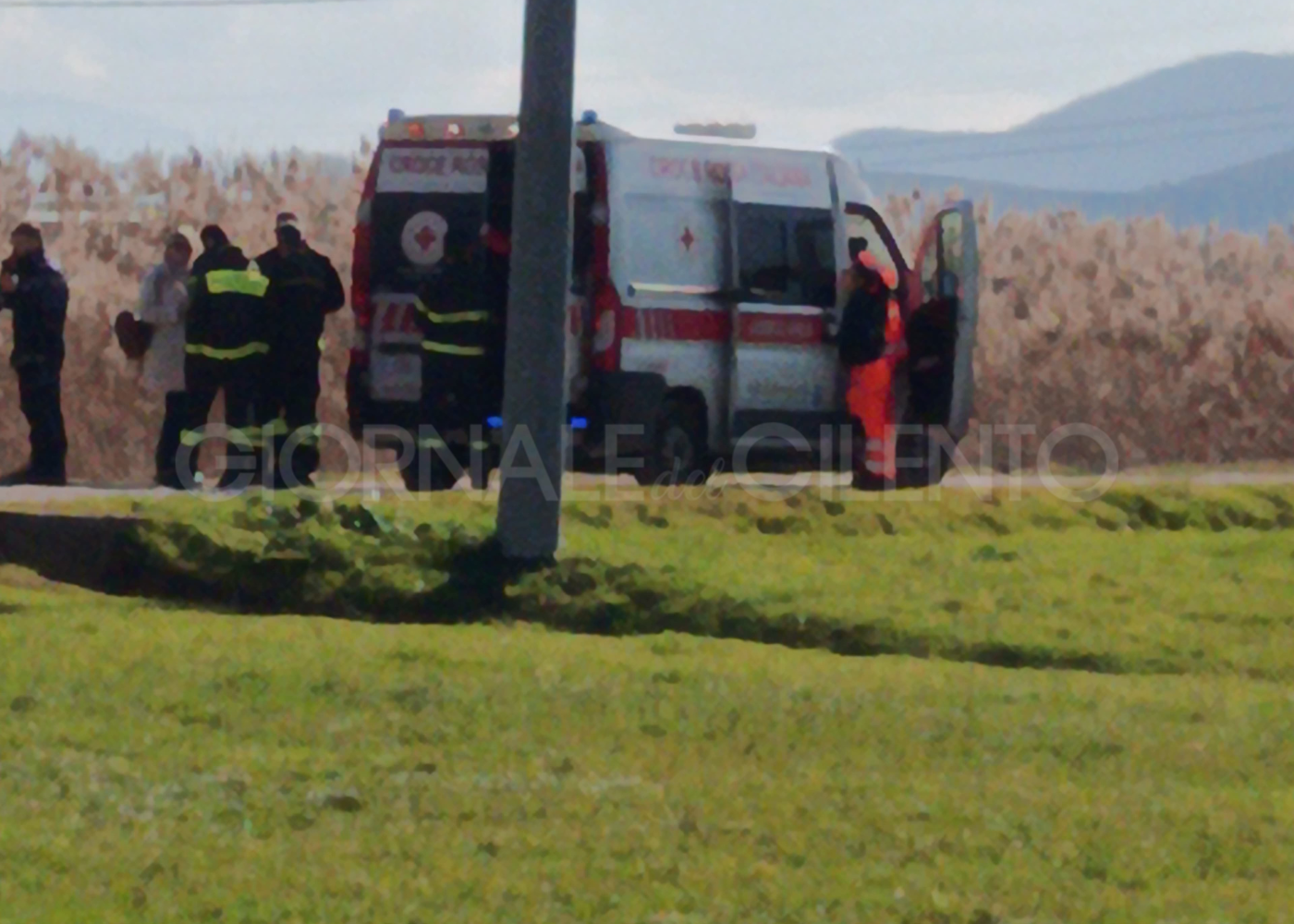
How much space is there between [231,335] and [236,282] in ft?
1.25

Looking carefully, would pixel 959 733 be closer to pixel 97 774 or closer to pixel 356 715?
pixel 356 715

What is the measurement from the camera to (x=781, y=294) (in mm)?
17672

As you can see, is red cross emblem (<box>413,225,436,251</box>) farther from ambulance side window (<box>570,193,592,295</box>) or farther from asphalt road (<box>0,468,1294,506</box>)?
asphalt road (<box>0,468,1294,506</box>)

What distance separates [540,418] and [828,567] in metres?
1.80

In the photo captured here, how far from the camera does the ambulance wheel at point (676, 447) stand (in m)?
17.6

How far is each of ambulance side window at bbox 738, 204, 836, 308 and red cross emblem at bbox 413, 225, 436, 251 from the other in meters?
1.92

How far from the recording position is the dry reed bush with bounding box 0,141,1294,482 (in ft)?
87.3

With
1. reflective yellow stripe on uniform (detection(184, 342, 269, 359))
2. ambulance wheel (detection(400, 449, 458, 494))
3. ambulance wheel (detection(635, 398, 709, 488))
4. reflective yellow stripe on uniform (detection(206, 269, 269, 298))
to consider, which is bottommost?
ambulance wheel (detection(400, 449, 458, 494))

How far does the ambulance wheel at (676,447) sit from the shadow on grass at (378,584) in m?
3.68

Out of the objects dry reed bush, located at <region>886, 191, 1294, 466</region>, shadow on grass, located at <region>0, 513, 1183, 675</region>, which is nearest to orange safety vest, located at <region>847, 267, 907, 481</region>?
shadow on grass, located at <region>0, 513, 1183, 675</region>

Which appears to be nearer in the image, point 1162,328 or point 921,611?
point 921,611

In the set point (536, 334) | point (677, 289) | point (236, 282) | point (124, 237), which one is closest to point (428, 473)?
point (236, 282)

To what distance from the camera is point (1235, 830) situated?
7.98m

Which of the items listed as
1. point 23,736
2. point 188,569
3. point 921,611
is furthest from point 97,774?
point 921,611
